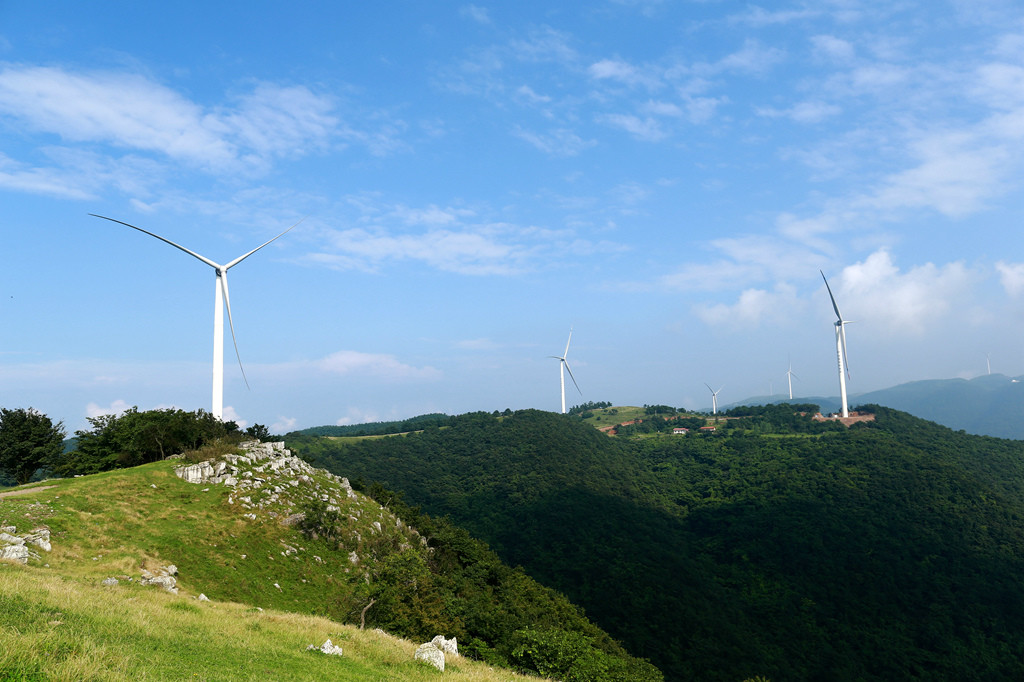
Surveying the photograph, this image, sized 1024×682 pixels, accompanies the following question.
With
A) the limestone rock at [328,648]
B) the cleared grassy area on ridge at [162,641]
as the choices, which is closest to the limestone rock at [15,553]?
the cleared grassy area on ridge at [162,641]

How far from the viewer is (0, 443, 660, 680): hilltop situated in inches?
810

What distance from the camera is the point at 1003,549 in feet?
454

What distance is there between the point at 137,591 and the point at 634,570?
119 metres

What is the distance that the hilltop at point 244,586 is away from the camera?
20562 mm

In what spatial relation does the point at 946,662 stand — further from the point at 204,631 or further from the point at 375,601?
the point at 204,631

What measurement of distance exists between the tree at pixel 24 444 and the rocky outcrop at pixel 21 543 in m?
38.7

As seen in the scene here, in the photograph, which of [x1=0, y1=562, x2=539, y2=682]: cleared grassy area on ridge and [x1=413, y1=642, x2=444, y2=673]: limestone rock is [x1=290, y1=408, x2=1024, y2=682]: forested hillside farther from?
[x1=0, y1=562, x2=539, y2=682]: cleared grassy area on ridge

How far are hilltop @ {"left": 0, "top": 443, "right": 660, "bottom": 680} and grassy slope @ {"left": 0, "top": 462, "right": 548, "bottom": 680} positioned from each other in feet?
0.34

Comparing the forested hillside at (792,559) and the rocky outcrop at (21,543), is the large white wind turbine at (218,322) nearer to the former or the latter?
the rocky outcrop at (21,543)

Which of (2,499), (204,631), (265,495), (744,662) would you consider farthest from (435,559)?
(744,662)

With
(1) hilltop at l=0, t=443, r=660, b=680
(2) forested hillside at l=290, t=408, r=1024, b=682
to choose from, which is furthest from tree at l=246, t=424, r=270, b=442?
(2) forested hillside at l=290, t=408, r=1024, b=682

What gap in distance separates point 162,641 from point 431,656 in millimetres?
11924

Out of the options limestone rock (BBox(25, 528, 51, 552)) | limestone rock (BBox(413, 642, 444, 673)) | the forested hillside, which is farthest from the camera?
the forested hillside

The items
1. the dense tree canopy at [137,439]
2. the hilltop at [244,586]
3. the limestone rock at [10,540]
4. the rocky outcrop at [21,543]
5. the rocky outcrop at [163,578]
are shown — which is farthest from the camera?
the dense tree canopy at [137,439]
